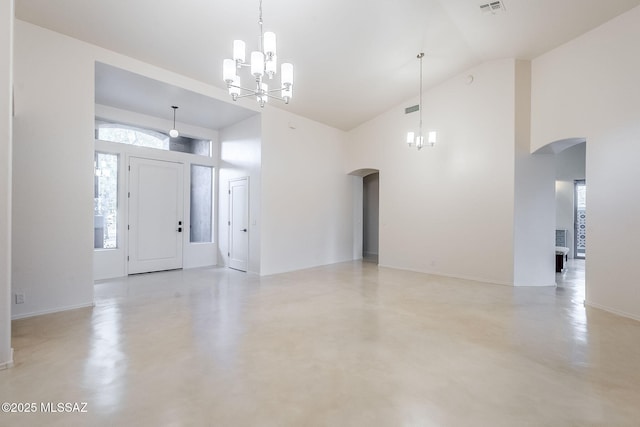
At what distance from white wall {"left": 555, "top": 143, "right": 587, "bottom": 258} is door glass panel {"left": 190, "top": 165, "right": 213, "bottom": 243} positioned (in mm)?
9887

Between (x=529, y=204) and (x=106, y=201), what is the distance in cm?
802

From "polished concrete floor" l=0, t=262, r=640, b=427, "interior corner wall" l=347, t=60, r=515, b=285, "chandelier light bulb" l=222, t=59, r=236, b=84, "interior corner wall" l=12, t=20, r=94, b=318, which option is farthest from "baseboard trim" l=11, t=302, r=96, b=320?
"interior corner wall" l=347, t=60, r=515, b=285

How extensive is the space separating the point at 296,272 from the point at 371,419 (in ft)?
16.0


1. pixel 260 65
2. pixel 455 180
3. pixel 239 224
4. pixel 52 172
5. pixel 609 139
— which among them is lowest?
pixel 239 224

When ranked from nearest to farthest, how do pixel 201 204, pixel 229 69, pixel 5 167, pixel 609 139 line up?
pixel 5 167 → pixel 229 69 → pixel 609 139 → pixel 201 204

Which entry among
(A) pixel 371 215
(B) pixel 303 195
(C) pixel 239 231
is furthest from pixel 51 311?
(A) pixel 371 215

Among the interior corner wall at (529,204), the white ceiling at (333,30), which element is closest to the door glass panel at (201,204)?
the white ceiling at (333,30)

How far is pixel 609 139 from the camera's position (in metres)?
4.11

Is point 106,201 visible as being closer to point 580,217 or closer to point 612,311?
point 612,311

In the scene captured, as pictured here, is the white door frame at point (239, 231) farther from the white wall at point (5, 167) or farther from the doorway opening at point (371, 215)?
Result: the doorway opening at point (371, 215)

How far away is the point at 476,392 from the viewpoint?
2178mm

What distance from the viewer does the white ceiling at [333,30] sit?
3.76 meters

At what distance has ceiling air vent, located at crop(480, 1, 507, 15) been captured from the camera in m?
4.02

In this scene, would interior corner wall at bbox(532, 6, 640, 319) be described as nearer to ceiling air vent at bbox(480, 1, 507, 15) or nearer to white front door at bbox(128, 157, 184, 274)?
ceiling air vent at bbox(480, 1, 507, 15)
